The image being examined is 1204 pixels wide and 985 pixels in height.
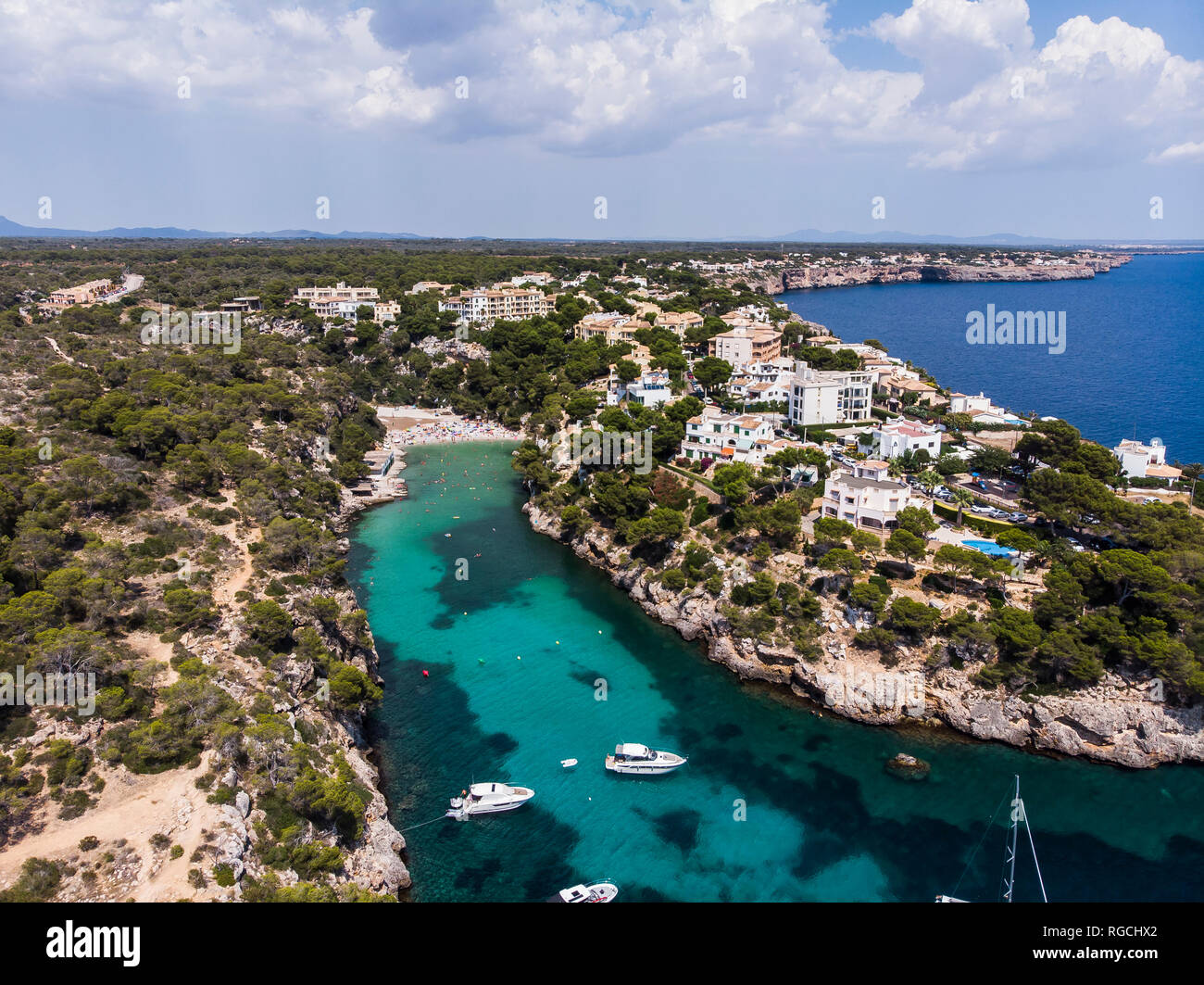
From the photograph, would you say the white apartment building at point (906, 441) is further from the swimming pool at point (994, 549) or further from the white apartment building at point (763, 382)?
the swimming pool at point (994, 549)

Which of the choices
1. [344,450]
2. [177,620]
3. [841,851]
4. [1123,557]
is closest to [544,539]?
[344,450]

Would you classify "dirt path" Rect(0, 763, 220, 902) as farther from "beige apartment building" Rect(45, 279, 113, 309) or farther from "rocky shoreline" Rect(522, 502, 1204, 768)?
"beige apartment building" Rect(45, 279, 113, 309)

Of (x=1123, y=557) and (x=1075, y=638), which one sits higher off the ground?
(x=1123, y=557)

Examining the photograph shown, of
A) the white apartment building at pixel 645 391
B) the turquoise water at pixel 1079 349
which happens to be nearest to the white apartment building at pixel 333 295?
the white apartment building at pixel 645 391

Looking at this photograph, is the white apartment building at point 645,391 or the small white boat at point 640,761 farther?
the white apartment building at point 645,391

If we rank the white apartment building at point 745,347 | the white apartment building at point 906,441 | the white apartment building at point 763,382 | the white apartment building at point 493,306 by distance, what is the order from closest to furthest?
the white apartment building at point 906,441 < the white apartment building at point 763,382 < the white apartment building at point 745,347 < the white apartment building at point 493,306

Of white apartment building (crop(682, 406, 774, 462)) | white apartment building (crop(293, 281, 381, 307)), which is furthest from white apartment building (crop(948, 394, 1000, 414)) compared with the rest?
white apartment building (crop(293, 281, 381, 307))

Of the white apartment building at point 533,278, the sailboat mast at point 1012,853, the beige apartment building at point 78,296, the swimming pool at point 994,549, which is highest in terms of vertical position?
the white apartment building at point 533,278
